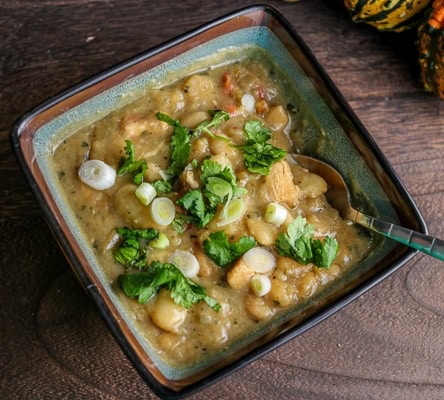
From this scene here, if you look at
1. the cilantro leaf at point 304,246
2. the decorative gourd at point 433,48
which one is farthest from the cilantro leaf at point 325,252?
the decorative gourd at point 433,48

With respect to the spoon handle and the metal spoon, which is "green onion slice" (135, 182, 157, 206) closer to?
the metal spoon

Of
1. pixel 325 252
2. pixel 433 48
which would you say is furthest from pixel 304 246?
pixel 433 48

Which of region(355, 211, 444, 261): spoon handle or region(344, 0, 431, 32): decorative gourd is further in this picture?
region(344, 0, 431, 32): decorative gourd

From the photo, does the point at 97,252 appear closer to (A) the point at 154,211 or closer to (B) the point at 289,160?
(A) the point at 154,211

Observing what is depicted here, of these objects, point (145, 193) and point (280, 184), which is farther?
point (280, 184)

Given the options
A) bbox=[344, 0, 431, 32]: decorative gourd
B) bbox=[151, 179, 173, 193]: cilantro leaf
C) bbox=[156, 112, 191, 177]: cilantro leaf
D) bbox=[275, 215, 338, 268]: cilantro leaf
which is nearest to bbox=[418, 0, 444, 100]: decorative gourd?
bbox=[344, 0, 431, 32]: decorative gourd

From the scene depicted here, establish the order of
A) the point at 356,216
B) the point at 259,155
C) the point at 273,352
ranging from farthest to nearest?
the point at 273,352, the point at 356,216, the point at 259,155

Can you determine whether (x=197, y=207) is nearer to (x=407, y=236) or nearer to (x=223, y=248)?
(x=223, y=248)
